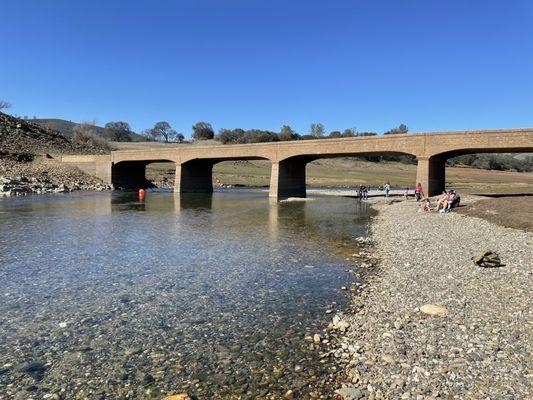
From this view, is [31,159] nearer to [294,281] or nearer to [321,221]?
[321,221]

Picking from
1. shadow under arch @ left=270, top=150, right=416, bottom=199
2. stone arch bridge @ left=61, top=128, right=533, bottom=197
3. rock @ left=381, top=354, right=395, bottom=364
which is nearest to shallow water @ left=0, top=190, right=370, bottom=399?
rock @ left=381, top=354, right=395, bottom=364

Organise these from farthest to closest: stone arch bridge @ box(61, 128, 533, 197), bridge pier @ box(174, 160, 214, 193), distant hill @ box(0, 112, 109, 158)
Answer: distant hill @ box(0, 112, 109, 158), bridge pier @ box(174, 160, 214, 193), stone arch bridge @ box(61, 128, 533, 197)

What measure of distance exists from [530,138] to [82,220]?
3997 centimetres

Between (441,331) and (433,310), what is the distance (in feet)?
3.72

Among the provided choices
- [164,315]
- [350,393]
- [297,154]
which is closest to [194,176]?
[297,154]

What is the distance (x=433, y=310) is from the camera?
29.4 ft

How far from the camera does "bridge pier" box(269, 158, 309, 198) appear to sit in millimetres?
60500

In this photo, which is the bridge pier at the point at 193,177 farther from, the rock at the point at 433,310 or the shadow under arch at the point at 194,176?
the rock at the point at 433,310

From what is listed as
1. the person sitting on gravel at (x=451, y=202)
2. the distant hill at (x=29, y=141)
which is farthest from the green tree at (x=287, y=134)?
the person sitting on gravel at (x=451, y=202)

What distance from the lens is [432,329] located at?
8016 millimetres

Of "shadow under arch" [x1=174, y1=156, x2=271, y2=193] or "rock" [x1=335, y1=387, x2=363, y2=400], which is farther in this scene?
"shadow under arch" [x1=174, y1=156, x2=271, y2=193]

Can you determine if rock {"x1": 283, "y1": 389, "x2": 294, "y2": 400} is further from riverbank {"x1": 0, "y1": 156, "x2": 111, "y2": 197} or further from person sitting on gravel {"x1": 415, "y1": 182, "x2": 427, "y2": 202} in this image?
riverbank {"x1": 0, "y1": 156, "x2": 111, "y2": 197}

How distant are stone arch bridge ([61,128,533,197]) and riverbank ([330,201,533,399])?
3270 cm

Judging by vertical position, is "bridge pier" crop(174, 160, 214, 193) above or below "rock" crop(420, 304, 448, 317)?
above
